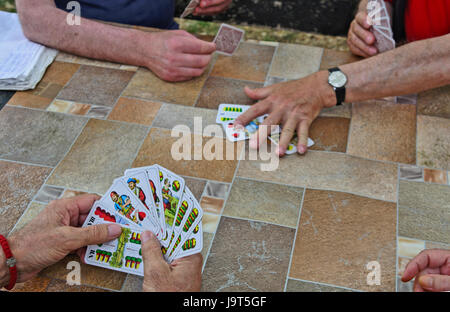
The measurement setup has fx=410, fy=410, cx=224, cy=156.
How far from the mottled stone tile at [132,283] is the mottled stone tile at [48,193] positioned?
1.32ft

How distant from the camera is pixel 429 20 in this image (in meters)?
1.87

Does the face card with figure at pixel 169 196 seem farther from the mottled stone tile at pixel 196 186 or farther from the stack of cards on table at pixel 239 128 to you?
the stack of cards on table at pixel 239 128

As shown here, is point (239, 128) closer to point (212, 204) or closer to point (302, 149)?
point (302, 149)

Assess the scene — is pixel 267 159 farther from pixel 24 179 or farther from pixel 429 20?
pixel 429 20

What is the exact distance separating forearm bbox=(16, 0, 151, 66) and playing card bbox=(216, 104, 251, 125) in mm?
472

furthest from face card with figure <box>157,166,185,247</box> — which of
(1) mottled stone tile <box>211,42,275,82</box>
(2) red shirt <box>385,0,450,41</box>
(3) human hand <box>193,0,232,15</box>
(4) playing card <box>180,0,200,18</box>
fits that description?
(2) red shirt <box>385,0,450,41</box>

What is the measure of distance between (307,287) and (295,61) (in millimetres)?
1151

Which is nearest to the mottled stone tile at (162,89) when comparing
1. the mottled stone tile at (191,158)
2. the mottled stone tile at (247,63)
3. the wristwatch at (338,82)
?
the mottled stone tile at (247,63)

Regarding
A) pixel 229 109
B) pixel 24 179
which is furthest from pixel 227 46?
pixel 24 179

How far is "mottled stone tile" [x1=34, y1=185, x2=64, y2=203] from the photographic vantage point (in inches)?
53.6

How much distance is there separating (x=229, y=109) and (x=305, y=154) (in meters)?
0.38

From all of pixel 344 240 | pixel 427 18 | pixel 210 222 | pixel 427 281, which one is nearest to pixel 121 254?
pixel 210 222
